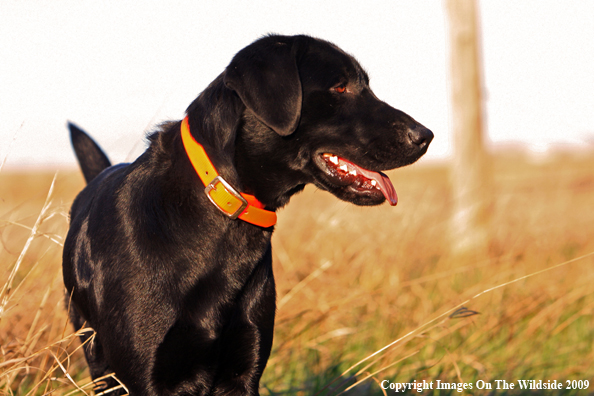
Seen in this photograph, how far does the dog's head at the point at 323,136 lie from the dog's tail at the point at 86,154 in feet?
4.44

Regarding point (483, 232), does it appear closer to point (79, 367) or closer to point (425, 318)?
point (425, 318)

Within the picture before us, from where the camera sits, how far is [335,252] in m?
4.61

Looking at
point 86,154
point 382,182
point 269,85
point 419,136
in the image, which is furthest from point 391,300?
point 269,85

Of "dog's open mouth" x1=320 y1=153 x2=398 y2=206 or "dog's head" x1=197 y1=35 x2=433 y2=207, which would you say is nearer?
"dog's head" x1=197 y1=35 x2=433 y2=207

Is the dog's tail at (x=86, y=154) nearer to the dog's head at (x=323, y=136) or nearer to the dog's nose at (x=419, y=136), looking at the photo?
the dog's head at (x=323, y=136)

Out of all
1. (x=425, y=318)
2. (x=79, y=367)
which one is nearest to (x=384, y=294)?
(x=425, y=318)

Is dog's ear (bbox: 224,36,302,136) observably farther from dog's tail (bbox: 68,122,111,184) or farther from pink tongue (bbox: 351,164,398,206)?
dog's tail (bbox: 68,122,111,184)

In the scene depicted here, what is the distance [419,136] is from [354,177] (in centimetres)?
33

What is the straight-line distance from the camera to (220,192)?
192 centimetres

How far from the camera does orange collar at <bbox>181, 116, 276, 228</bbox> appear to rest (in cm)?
192

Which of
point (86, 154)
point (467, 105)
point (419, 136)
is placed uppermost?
point (419, 136)

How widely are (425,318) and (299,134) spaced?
8.04ft

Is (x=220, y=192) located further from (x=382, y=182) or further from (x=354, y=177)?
(x=382, y=182)

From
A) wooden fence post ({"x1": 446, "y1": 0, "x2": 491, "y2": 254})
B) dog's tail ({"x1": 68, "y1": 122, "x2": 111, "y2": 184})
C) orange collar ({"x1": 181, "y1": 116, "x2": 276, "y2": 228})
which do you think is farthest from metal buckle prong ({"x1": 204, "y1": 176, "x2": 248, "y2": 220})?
wooden fence post ({"x1": 446, "y1": 0, "x2": 491, "y2": 254})
